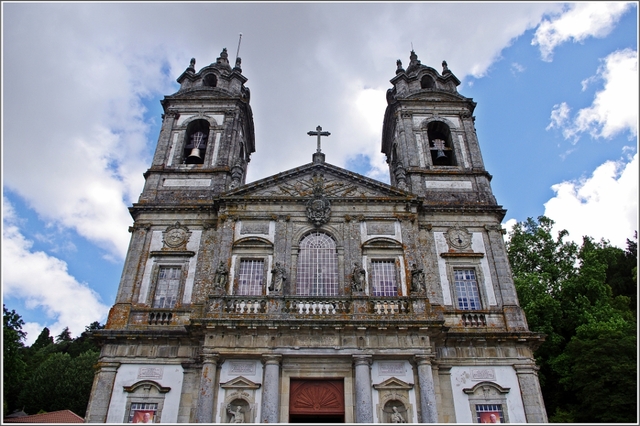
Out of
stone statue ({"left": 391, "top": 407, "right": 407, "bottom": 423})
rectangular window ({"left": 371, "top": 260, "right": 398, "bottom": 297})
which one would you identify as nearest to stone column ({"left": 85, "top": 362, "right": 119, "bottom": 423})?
stone statue ({"left": 391, "top": 407, "right": 407, "bottom": 423})

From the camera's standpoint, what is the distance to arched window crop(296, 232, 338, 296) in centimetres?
1736

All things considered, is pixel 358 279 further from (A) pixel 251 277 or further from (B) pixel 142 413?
(B) pixel 142 413

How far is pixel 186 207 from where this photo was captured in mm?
19641

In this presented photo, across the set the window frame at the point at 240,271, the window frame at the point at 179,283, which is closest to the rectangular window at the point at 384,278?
the window frame at the point at 240,271

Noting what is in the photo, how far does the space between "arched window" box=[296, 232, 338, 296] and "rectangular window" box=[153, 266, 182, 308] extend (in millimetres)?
4554

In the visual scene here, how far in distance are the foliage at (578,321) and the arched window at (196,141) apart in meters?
17.4

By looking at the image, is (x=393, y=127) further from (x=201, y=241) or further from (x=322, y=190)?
(x=201, y=241)

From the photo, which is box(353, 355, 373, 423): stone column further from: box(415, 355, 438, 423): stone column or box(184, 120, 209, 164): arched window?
box(184, 120, 209, 164): arched window

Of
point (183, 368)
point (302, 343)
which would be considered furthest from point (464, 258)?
point (183, 368)

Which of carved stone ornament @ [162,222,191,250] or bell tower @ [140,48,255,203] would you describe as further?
bell tower @ [140,48,255,203]

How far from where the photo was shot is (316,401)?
592 inches

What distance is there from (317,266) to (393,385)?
4974 mm

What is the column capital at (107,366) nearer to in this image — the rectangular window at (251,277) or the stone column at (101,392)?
the stone column at (101,392)

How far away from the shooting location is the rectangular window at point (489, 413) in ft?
50.3
